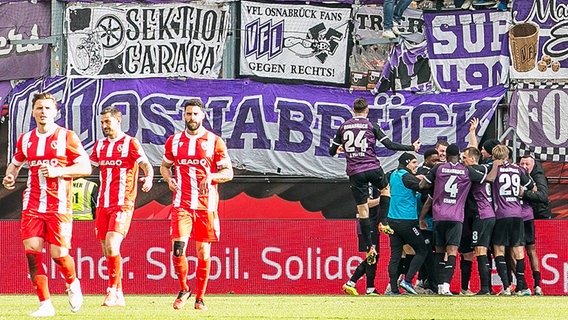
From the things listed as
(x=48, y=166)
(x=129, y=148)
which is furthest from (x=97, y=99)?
(x=48, y=166)

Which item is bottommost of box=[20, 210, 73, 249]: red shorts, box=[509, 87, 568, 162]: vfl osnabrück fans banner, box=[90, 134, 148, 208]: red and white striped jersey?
box=[20, 210, 73, 249]: red shorts

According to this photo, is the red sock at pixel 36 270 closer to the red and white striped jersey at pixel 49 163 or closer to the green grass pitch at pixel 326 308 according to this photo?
the green grass pitch at pixel 326 308

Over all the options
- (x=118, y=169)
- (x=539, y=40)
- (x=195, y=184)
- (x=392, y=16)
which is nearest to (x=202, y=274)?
(x=195, y=184)

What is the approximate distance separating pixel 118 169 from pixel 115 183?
0.60ft

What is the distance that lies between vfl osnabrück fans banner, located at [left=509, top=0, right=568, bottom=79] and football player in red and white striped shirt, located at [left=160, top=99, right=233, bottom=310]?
991 centimetres

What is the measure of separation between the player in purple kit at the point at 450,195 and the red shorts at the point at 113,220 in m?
5.14

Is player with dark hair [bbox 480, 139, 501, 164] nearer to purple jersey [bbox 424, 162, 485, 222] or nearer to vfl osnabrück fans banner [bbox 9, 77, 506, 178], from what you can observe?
purple jersey [bbox 424, 162, 485, 222]

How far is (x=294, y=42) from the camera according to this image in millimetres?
23516

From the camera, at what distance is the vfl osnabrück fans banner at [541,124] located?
871 inches

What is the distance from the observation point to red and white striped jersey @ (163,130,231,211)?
13.9 m

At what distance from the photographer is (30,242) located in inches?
489

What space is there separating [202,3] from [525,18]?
600cm

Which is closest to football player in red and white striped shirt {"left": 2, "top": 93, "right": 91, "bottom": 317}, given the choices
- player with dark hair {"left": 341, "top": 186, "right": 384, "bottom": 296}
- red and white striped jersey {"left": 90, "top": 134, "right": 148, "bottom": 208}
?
red and white striped jersey {"left": 90, "top": 134, "right": 148, "bottom": 208}

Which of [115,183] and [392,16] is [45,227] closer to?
[115,183]
